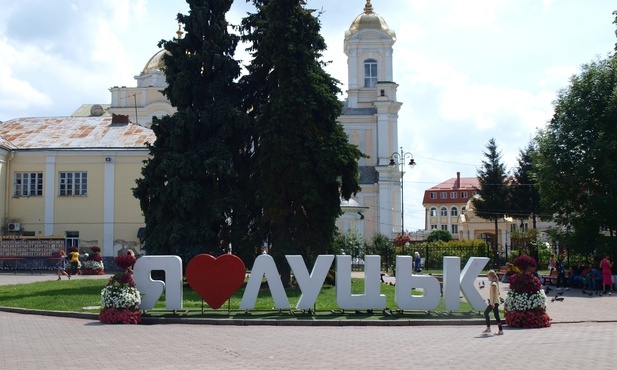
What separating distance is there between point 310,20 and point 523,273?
15.2 m

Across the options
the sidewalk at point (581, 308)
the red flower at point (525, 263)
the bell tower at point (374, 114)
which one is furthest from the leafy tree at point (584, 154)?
the bell tower at point (374, 114)

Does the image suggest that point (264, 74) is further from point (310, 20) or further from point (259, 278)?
point (259, 278)

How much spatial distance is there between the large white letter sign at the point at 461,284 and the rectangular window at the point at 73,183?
2944 centimetres

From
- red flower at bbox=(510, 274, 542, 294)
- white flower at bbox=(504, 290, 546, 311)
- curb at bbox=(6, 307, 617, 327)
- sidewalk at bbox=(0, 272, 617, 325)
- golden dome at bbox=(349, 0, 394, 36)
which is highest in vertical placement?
golden dome at bbox=(349, 0, 394, 36)

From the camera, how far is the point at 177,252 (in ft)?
92.4

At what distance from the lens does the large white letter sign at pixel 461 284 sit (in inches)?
767

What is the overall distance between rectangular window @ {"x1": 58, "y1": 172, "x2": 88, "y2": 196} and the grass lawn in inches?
598

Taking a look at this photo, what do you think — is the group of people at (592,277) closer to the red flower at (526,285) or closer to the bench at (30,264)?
the red flower at (526,285)

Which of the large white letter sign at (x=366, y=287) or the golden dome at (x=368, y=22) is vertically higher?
the golden dome at (x=368, y=22)

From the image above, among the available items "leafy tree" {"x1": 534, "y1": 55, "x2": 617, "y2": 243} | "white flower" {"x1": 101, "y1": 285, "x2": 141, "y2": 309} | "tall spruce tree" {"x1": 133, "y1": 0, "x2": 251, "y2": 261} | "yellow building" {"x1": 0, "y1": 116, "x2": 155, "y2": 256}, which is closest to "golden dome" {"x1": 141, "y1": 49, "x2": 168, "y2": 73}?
"yellow building" {"x1": 0, "y1": 116, "x2": 155, "y2": 256}

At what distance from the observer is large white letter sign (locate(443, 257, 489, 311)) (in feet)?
63.9

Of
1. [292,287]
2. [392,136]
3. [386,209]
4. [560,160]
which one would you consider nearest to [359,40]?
[392,136]

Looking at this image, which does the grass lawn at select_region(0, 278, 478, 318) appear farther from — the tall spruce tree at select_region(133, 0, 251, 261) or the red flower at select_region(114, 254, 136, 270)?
the tall spruce tree at select_region(133, 0, 251, 261)

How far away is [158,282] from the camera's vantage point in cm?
1892
